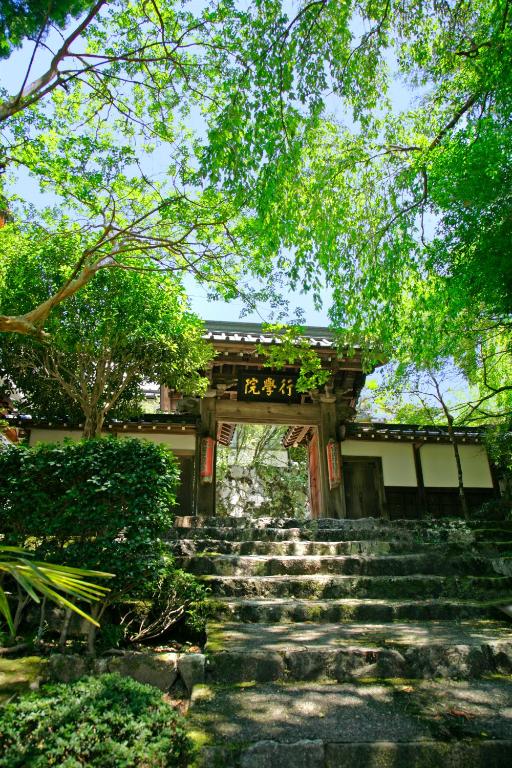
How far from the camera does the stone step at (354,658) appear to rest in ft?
12.2

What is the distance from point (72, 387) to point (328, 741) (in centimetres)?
799

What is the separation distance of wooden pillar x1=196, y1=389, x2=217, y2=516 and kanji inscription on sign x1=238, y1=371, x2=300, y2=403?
2.50ft

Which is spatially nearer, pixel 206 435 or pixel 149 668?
pixel 149 668

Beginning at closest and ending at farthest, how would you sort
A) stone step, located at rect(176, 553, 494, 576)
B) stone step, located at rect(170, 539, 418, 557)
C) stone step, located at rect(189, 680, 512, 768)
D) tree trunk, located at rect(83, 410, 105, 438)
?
stone step, located at rect(189, 680, 512, 768) → stone step, located at rect(176, 553, 494, 576) → stone step, located at rect(170, 539, 418, 557) → tree trunk, located at rect(83, 410, 105, 438)

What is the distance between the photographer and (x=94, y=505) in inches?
180

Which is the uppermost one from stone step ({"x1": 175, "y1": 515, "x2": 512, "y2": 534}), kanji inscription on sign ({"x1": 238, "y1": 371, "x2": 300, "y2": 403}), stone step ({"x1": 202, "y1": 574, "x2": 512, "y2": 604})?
kanji inscription on sign ({"x1": 238, "y1": 371, "x2": 300, "y2": 403})

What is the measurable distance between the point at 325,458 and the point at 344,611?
276 inches

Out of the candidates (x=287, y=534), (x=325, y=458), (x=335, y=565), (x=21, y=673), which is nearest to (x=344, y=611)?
(x=335, y=565)

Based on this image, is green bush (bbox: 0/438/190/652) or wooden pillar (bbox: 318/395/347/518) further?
wooden pillar (bbox: 318/395/347/518)

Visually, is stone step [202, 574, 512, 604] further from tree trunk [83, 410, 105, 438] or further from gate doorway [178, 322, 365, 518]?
gate doorway [178, 322, 365, 518]

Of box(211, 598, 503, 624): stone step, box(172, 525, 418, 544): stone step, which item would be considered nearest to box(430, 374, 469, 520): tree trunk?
box(172, 525, 418, 544): stone step

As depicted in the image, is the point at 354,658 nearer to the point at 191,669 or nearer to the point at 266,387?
the point at 191,669

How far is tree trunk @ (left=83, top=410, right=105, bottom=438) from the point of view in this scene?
29.6ft

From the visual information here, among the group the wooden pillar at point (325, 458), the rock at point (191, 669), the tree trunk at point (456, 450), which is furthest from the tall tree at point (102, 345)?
the tree trunk at point (456, 450)
